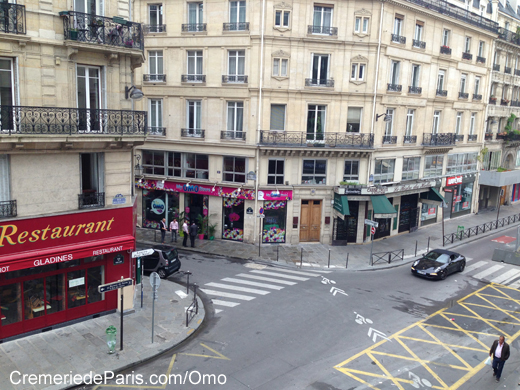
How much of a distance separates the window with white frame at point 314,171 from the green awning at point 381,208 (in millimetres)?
3438

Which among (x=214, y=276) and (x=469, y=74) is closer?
(x=214, y=276)

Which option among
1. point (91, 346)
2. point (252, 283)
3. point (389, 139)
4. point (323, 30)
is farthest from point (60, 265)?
point (389, 139)

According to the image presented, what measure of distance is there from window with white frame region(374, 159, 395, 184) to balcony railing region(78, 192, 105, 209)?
1867cm

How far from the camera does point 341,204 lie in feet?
84.9

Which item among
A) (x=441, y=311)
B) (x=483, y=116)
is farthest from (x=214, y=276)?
(x=483, y=116)

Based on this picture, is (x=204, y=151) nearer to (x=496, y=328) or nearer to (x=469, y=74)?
(x=496, y=328)

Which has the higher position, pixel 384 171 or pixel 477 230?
pixel 384 171

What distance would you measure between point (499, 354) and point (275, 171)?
655 inches

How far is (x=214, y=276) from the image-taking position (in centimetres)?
2069

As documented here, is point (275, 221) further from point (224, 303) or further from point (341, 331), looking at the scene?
point (341, 331)

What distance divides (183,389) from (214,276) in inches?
367

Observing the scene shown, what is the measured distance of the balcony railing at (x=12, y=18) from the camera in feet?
41.4

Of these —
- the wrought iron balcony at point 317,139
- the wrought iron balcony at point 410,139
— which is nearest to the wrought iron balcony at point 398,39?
the wrought iron balcony at point 410,139

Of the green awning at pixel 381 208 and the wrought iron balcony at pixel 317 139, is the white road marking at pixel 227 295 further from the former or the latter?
the green awning at pixel 381 208
